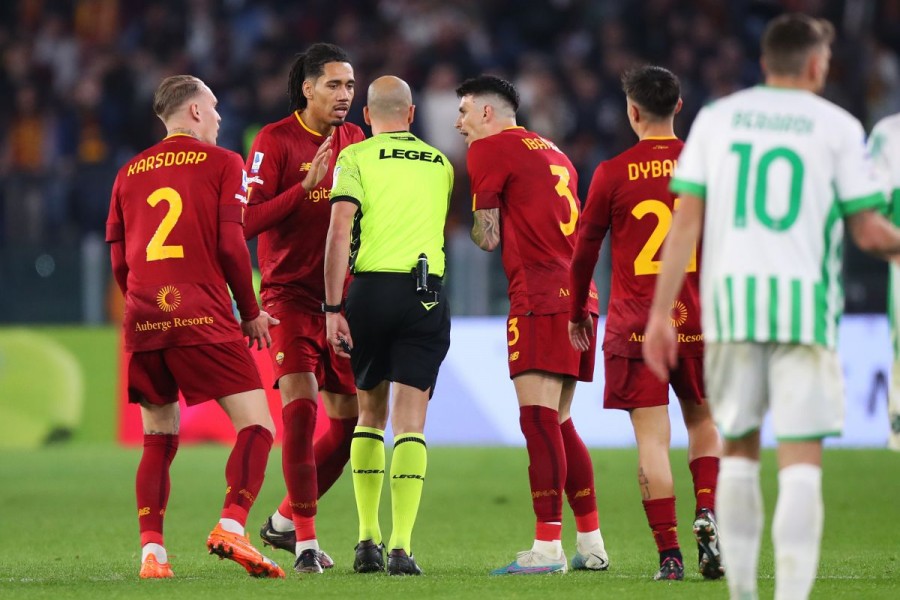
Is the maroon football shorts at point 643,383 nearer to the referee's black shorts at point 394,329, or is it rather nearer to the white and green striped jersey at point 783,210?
the referee's black shorts at point 394,329

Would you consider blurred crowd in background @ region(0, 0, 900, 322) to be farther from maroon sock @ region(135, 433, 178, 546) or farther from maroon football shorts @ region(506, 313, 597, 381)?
maroon sock @ region(135, 433, 178, 546)

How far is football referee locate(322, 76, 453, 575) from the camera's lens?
6.41 meters

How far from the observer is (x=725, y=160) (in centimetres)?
461

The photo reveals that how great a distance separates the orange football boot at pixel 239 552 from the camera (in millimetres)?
6094

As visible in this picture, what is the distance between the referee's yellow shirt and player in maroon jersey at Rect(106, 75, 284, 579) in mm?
498

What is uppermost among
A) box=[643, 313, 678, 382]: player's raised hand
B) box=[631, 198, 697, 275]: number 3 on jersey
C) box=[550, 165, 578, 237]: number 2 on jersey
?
box=[550, 165, 578, 237]: number 2 on jersey

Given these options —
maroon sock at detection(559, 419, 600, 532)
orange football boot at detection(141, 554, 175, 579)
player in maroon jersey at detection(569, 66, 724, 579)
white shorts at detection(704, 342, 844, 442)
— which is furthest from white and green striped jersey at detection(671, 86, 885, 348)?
orange football boot at detection(141, 554, 175, 579)

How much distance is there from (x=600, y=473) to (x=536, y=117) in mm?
6546

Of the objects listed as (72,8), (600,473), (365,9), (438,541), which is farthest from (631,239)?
(72,8)

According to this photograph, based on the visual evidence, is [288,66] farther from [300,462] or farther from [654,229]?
[654,229]

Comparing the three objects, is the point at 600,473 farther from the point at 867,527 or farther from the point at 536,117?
the point at 536,117

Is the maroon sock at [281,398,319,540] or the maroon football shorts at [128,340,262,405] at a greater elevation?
the maroon football shorts at [128,340,262,405]

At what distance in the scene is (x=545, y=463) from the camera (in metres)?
6.55

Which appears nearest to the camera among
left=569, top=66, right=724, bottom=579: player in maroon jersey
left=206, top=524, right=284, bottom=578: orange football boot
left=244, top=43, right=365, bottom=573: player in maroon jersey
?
left=206, top=524, right=284, bottom=578: orange football boot
